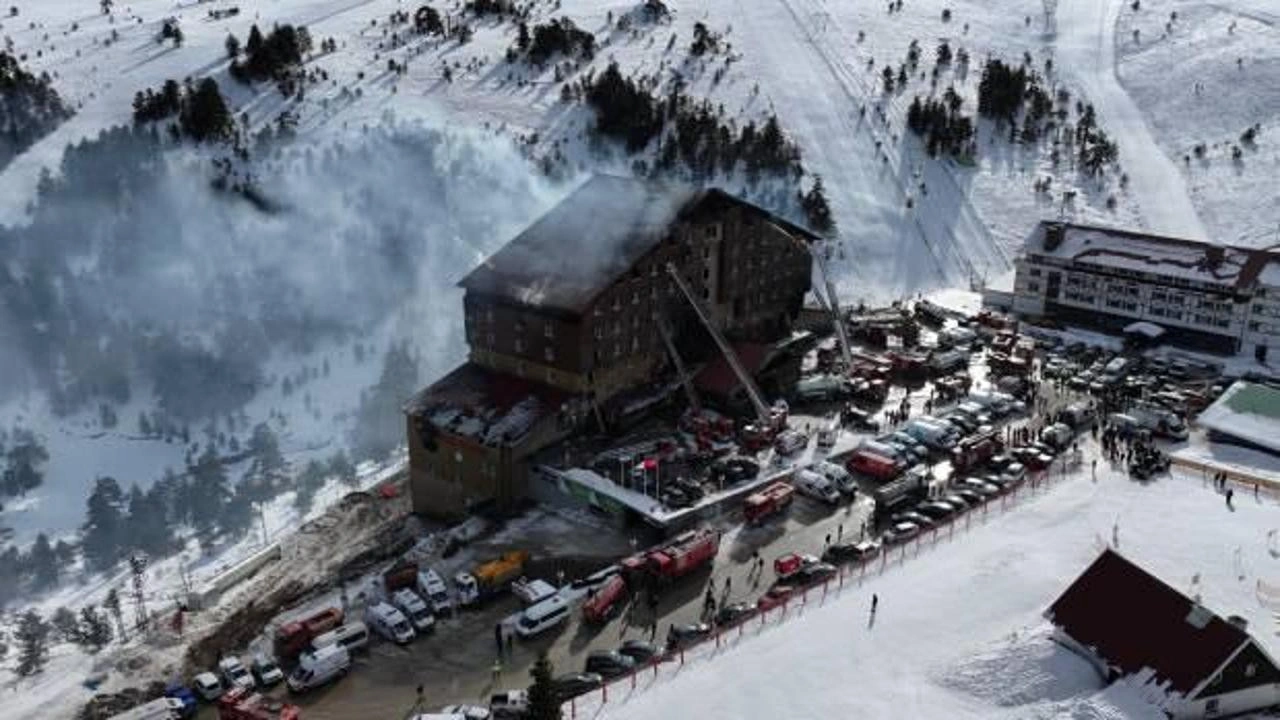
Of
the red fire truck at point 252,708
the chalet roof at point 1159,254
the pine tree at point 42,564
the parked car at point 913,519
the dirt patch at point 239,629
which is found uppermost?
the chalet roof at point 1159,254

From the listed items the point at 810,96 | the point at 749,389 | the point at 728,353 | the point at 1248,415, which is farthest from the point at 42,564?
the point at 810,96

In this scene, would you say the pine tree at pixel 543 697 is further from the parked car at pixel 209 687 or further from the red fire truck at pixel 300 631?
the parked car at pixel 209 687

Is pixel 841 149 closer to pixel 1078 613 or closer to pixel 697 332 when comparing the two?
pixel 697 332

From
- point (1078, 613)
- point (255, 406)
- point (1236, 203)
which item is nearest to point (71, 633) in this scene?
point (255, 406)

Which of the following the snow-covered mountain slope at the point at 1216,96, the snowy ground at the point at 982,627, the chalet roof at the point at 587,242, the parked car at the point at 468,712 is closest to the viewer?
the snowy ground at the point at 982,627

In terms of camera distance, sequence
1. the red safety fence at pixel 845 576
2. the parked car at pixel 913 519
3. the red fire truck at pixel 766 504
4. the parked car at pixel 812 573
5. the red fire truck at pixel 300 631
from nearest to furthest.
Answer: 1. the red safety fence at pixel 845 576
2. the red fire truck at pixel 300 631
3. the parked car at pixel 812 573
4. the parked car at pixel 913 519
5. the red fire truck at pixel 766 504

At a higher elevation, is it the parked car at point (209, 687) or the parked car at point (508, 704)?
the parked car at point (508, 704)

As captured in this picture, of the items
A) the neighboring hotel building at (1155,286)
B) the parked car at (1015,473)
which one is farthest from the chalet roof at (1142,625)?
the neighboring hotel building at (1155,286)
